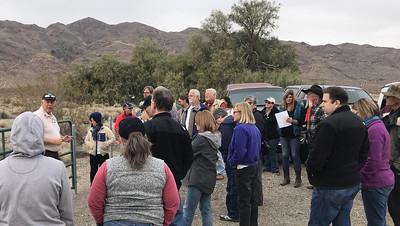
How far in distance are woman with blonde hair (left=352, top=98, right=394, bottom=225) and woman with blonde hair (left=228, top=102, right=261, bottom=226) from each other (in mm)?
1302

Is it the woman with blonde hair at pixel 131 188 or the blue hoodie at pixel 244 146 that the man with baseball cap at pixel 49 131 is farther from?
the woman with blonde hair at pixel 131 188

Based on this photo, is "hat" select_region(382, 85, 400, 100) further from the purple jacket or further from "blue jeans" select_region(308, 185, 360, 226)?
"blue jeans" select_region(308, 185, 360, 226)

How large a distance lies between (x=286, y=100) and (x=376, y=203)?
380cm

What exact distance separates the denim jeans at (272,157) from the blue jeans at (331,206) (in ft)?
15.4

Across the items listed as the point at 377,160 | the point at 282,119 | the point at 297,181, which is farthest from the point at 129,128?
the point at 297,181

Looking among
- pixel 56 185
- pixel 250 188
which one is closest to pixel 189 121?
pixel 250 188

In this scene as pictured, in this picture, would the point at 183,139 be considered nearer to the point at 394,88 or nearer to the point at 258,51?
Answer: the point at 394,88

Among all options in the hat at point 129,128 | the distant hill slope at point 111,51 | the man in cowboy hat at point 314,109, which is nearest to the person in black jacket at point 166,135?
the hat at point 129,128

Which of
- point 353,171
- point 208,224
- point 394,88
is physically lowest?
point 208,224

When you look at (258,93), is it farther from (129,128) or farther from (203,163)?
(129,128)

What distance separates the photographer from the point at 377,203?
4.73 meters

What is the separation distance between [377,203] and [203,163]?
6.19 ft

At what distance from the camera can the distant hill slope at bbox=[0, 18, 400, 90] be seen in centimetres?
8606

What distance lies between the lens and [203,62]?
1262 inches
